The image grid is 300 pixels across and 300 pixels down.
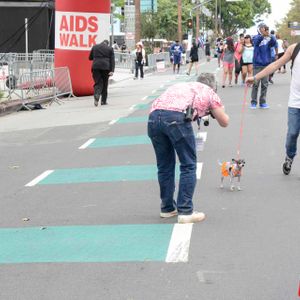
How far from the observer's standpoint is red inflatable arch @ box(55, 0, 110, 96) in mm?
21578

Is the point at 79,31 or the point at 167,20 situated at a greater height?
the point at 167,20

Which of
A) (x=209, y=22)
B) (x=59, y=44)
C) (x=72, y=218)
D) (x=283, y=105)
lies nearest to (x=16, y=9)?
(x=59, y=44)

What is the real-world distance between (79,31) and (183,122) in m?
16.5

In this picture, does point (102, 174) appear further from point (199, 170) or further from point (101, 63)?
point (101, 63)

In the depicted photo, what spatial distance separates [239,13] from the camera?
118000 mm

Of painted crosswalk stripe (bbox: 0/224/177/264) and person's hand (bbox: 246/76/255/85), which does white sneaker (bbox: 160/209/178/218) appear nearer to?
painted crosswalk stripe (bbox: 0/224/177/264)

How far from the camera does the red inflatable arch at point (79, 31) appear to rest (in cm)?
2158

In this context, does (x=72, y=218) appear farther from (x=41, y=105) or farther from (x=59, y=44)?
(x=59, y=44)

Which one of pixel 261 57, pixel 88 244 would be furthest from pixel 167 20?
pixel 88 244

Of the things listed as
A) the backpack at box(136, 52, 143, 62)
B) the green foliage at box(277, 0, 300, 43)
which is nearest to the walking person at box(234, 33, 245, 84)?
the backpack at box(136, 52, 143, 62)

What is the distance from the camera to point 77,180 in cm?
877

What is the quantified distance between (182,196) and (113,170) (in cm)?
322

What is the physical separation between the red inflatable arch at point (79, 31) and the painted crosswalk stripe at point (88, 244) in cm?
1594

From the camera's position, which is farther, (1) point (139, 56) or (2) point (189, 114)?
(1) point (139, 56)
